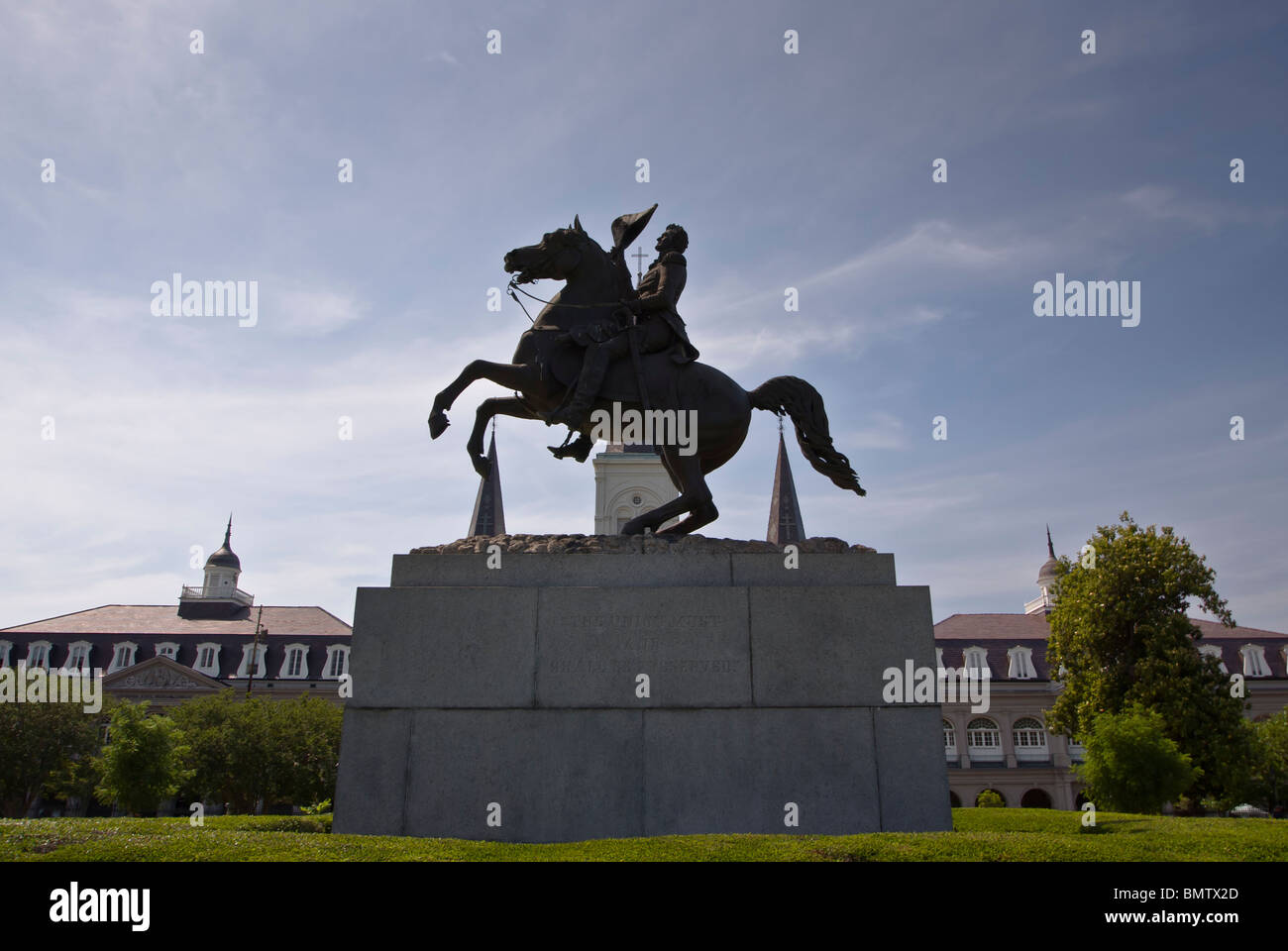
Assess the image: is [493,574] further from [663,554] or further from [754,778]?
[754,778]

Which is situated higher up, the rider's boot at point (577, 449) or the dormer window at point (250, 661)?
the rider's boot at point (577, 449)

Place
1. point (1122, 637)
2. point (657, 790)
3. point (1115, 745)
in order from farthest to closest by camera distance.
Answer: point (1122, 637), point (1115, 745), point (657, 790)

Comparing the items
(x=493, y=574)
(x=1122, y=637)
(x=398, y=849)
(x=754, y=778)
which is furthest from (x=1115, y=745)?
(x=398, y=849)

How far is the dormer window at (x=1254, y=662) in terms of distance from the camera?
63.6 meters

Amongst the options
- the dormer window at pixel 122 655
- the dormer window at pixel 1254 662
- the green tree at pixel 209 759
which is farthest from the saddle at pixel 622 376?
the dormer window at pixel 1254 662

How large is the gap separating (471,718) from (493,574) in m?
1.64

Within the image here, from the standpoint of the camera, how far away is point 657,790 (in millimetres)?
8969

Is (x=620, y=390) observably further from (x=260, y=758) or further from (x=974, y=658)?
(x=974, y=658)

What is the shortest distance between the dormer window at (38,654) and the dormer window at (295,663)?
1609 centimetres

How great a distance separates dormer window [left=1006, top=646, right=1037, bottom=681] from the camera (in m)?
67.1

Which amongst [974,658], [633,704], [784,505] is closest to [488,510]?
[784,505]

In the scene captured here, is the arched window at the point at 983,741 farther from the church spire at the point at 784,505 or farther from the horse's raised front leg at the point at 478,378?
the horse's raised front leg at the point at 478,378

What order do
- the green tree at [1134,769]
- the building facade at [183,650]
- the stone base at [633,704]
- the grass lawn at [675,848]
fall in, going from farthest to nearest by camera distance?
1. the building facade at [183,650]
2. the green tree at [1134,769]
3. the stone base at [633,704]
4. the grass lawn at [675,848]
